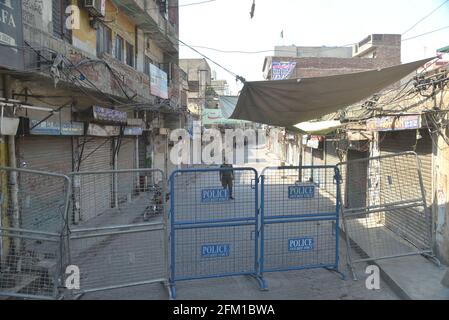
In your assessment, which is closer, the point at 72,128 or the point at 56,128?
the point at 56,128

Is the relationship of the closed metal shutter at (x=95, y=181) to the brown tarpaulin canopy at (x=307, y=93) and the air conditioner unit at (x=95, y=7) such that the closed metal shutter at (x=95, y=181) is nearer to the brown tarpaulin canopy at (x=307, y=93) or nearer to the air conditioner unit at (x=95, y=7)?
the brown tarpaulin canopy at (x=307, y=93)

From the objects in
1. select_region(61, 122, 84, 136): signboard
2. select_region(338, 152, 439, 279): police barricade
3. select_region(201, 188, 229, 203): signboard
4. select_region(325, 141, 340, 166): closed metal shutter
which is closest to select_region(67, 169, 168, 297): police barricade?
select_region(201, 188, 229, 203): signboard

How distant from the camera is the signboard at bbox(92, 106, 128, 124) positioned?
9.61m

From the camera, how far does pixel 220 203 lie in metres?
5.80

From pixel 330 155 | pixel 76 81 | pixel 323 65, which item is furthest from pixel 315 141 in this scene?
pixel 323 65

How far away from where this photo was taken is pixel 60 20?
8.49m

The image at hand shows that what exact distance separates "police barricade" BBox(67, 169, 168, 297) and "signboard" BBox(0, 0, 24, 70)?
2.05 m

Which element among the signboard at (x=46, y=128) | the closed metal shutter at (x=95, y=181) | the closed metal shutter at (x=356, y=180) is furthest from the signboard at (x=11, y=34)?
the closed metal shutter at (x=356, y=180)

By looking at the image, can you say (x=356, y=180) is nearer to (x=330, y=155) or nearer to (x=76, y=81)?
(x=76, y=81)

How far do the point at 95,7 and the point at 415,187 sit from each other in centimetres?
835

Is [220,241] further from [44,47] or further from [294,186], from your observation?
[44,47]

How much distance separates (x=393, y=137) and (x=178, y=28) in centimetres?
1546

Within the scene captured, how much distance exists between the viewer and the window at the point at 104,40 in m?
11.0

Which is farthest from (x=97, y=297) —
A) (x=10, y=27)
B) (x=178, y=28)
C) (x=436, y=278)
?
(x=178, y=28)
